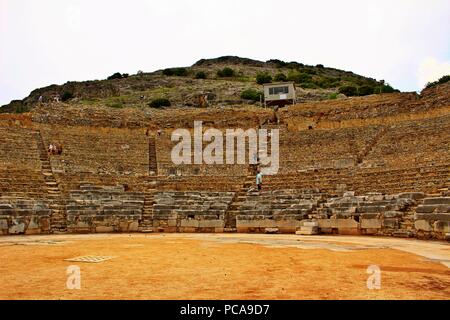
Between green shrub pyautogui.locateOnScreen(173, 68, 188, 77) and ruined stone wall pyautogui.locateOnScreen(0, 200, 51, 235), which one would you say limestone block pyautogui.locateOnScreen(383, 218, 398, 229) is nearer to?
ruined stone wall pyautogui.locateOnScreen(0, 200, 51, 235)

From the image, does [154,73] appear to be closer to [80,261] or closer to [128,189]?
[128,189]

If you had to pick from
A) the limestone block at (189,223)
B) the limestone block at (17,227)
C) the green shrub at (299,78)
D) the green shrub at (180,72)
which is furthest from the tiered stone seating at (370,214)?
the green shrub at (180,72)

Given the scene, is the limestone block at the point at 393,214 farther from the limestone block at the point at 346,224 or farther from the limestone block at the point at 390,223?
the limestone block at the point at 346,224

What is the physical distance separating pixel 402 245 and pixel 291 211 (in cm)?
592

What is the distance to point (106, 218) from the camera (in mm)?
17797

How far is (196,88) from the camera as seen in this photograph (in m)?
57.5

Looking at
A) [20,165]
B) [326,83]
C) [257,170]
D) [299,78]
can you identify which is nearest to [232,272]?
[257,170]

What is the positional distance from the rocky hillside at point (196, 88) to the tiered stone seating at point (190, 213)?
2925 cm

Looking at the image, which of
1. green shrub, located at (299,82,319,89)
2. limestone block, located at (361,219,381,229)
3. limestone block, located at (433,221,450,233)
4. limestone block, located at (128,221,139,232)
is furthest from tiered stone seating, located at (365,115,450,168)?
green shrub, located at (299,82,319,89)

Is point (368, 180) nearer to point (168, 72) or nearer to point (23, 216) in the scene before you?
point (23, 216)

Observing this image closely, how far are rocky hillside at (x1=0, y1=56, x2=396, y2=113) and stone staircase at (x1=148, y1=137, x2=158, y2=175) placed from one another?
1952 centimetres

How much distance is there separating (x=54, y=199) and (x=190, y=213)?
233 inches
